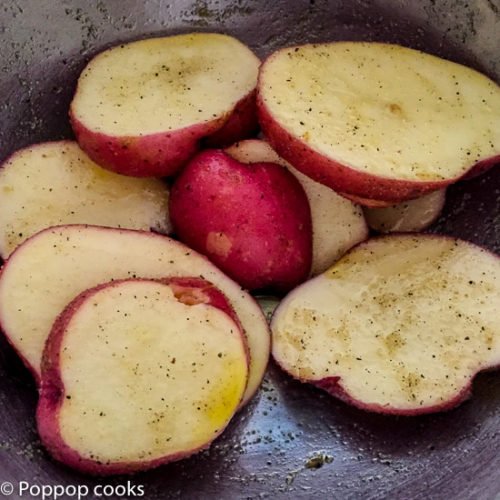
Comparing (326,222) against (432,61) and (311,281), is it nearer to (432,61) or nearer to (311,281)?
(311,281)

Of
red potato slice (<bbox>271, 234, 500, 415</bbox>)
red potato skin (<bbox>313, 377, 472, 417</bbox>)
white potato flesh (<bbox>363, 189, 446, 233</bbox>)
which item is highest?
white potato flesh (<bbox>363, 189, 446, 233</bbox>)

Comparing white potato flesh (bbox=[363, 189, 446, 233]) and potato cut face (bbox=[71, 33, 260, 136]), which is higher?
potato cut face (bbox=[71, 33, 260, 136])

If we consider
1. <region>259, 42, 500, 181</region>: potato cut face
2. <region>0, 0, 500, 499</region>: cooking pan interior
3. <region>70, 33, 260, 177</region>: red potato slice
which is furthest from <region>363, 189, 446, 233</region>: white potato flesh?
<region>70, 33, 260, 177</region>: red potato slice

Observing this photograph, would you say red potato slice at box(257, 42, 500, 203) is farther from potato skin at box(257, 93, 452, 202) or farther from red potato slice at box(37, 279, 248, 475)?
red potato slice at box(37, 279, 248, 475)

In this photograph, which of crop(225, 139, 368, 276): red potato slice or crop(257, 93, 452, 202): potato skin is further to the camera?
crop(225, 139, 368, 276): red potato slice

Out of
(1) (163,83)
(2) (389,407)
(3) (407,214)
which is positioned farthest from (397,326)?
(1) (163,83)

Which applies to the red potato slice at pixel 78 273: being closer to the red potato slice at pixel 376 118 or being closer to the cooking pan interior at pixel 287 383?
the cooking pan interior at pixel 287 383

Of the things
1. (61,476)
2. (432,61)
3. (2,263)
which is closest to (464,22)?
(432,61)

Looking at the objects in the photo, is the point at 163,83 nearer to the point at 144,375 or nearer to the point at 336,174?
the point at 336,174
